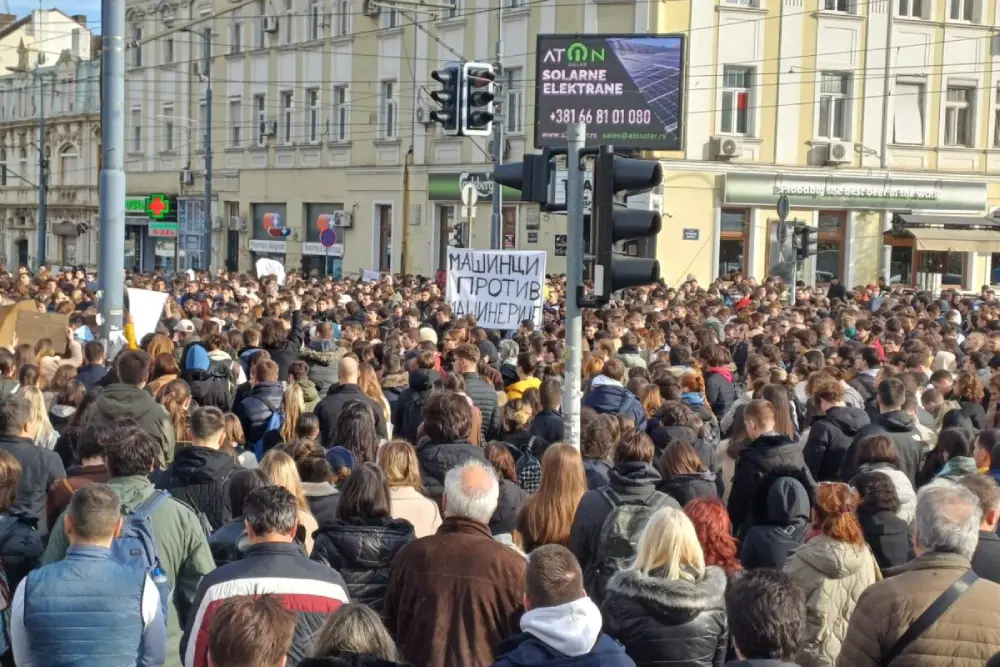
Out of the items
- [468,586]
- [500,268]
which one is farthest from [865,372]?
[468,586]

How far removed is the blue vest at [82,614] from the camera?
507 centimetres

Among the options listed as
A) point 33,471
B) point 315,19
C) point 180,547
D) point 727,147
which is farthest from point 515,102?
point 180,547

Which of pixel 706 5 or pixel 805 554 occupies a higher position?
→ pixel 706 5

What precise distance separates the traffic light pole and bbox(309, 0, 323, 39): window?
37.4 m

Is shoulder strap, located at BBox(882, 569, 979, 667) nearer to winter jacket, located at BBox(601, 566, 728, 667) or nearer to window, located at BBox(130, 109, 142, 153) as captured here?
winter jacket, located at BBox(601, 566, 728, 667)

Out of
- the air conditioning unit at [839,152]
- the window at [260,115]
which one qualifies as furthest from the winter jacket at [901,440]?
the window at [260,115]

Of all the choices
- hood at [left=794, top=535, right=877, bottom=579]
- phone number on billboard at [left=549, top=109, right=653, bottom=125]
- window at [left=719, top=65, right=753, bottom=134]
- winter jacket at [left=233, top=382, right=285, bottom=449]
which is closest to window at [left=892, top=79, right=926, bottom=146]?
window at [left=719, top=65, right=753, bottom=134]

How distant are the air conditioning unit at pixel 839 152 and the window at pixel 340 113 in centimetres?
1470

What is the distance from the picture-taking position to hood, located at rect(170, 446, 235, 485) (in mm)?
7301

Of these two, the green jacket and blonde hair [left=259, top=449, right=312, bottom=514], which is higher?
blonde hair [left=259, top=449, right=312, bottom=514]

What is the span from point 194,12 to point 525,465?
45.4 m

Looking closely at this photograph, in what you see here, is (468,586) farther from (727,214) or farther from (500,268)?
(727,214)

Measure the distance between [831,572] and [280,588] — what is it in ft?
7.77

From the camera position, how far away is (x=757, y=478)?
7.72 meters
